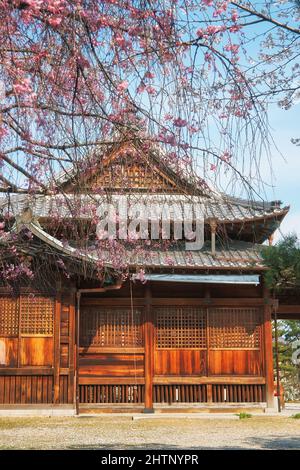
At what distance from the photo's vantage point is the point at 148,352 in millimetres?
15273

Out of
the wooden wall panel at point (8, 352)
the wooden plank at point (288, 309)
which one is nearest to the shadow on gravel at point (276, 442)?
the wooden wall panel at point (8, 352)

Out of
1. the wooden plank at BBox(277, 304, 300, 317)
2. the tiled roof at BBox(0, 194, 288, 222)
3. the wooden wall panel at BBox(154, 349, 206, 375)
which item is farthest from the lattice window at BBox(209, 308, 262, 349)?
the tiled roof at BBox(0, 194, 288, 222)

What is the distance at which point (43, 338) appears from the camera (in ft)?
47.8

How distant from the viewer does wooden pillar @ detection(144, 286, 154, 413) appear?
49.6ft

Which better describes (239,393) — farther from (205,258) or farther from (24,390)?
(24,390)

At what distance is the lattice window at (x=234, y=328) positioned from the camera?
15.6m

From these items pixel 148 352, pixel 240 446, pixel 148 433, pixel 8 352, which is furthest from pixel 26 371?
pixel 240 446

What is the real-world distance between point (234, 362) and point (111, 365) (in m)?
2.93

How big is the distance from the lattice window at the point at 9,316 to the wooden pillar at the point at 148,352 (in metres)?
3.02

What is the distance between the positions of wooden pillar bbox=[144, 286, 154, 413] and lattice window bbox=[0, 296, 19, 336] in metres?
3.02

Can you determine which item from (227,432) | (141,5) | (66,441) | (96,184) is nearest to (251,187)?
(141,5)

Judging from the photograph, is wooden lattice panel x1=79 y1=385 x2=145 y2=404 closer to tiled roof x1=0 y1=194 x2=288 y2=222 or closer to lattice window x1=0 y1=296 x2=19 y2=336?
lattice window x1=0 y1=296 x2=19 y2=336

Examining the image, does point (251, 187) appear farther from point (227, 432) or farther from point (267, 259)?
point (227, 432)

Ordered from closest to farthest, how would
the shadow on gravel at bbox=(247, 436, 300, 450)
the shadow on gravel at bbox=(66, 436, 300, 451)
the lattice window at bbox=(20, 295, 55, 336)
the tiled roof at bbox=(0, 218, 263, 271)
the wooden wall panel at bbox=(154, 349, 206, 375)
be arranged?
the shadow on gravel at bbox=(66, 436, 300, 451), the shadow on gravel at bbox=(247, 436, 300, 450), the lattice window at bbox=(20, 295, 55, 336), the tiled roof at bbox=(0, 218, 263, 271), the wooden wall panel at bbox=(154, 349, 206, 375)
